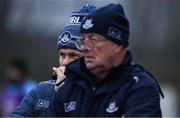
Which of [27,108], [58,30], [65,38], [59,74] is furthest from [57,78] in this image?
[58,30]

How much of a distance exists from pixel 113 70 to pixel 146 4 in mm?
18929

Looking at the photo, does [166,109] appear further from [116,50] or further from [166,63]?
[116,50]

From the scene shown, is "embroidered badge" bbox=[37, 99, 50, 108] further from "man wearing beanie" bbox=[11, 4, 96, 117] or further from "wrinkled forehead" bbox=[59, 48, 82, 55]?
"wrinkled forehead" bbox=[59, 48, 82, 55]

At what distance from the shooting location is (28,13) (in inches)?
1003

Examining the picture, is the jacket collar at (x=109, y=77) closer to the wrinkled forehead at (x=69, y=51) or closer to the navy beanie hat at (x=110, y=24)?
the navy beanie hat at (x=110, y=24)

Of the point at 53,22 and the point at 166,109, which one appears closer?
the point at 166,109

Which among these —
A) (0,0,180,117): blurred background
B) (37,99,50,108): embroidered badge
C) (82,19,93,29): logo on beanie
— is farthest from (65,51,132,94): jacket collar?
(0,0,180,117): blurred background

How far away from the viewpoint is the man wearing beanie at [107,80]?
228 inches

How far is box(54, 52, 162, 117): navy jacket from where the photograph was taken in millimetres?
5771

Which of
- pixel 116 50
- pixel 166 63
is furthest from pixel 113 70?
pixel 166 63

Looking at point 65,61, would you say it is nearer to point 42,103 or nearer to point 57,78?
point 57,78

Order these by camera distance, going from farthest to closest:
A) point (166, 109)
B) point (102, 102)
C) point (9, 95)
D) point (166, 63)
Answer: point (166, 63) < point (166, 109) < point (9, 95) < point (102, 102)

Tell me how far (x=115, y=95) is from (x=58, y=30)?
18.4m

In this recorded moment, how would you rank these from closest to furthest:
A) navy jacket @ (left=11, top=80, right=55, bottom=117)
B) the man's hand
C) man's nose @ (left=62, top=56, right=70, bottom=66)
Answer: the man's hand < navy jacket @ (left=11, top=80, right=55, bottom=117) < man's nose @ (left=62, top=56, right=70, bottom=66)
